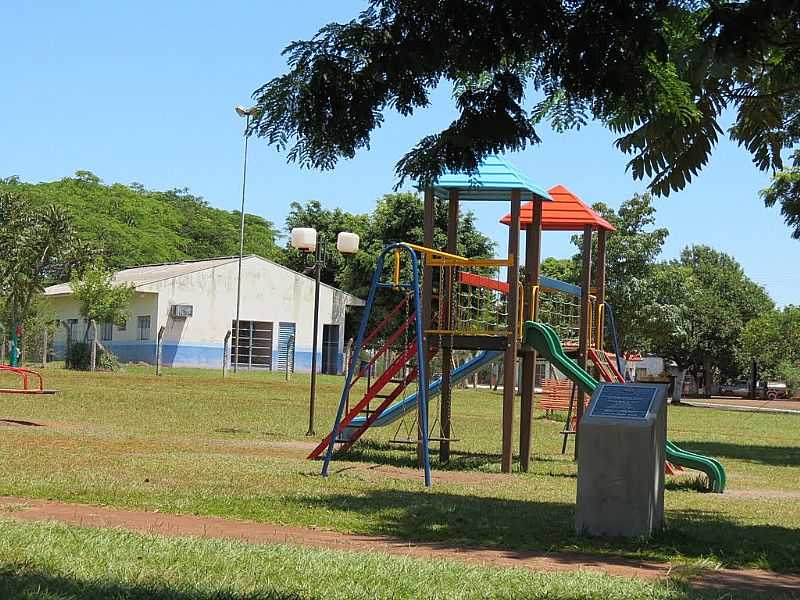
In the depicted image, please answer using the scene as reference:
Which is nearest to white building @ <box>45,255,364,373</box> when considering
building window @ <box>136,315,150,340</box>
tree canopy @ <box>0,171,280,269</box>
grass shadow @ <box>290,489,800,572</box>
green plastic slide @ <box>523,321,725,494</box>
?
building window @ <box>136,315,150,340</box>

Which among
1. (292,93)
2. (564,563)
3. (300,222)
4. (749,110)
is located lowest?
(564,563)

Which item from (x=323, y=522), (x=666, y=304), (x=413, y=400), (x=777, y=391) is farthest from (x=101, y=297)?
(x=777, y=391)

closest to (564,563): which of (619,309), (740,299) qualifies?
(619,309)

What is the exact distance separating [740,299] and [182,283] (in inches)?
2001

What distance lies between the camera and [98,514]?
33.5 ft

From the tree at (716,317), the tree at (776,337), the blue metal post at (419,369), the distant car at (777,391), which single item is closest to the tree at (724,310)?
the tree at (716,317)

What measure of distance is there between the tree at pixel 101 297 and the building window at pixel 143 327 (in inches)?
130

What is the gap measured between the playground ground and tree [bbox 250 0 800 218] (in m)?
2.57

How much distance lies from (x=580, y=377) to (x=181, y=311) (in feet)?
114

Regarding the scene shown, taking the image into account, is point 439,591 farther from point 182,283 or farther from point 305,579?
point 182,283

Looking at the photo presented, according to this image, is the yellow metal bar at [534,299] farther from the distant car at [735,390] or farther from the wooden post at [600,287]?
the distant car at [735,390]

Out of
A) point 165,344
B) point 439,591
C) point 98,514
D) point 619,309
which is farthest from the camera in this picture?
point 619,309

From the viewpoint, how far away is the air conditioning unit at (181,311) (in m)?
49.8

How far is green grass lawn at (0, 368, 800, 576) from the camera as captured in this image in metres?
10.4
